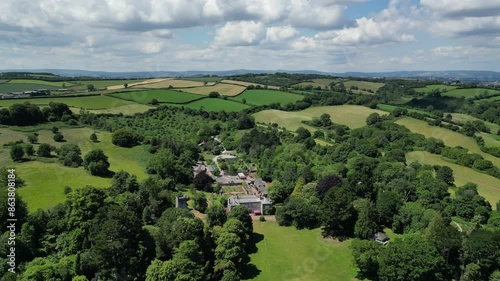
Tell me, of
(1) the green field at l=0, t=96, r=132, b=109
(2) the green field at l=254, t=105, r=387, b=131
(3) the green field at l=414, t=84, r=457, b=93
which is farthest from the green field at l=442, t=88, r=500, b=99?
(1) the green field at l=0, t=96, r=132, b=109

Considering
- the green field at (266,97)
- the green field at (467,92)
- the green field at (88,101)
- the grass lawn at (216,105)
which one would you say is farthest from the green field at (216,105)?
the green field at (467,92)

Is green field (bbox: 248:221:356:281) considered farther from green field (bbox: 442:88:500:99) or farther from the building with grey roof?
green field (bbox: 442:88:500:99)

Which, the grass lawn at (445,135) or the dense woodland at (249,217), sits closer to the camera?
the dense woodland at (249,217)

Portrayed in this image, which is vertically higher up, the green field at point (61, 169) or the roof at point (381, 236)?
the green field at point (61, 169)

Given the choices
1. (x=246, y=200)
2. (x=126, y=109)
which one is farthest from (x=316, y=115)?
(x=246, y=200)

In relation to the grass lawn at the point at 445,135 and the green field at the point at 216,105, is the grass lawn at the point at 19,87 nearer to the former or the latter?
the green field at the point at 216,105

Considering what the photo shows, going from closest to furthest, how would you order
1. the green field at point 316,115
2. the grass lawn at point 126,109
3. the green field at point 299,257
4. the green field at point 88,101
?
the green field at point 299,257, the green field at point 88,101, the grass lawn at point 126,109, the green field at point 316,115
